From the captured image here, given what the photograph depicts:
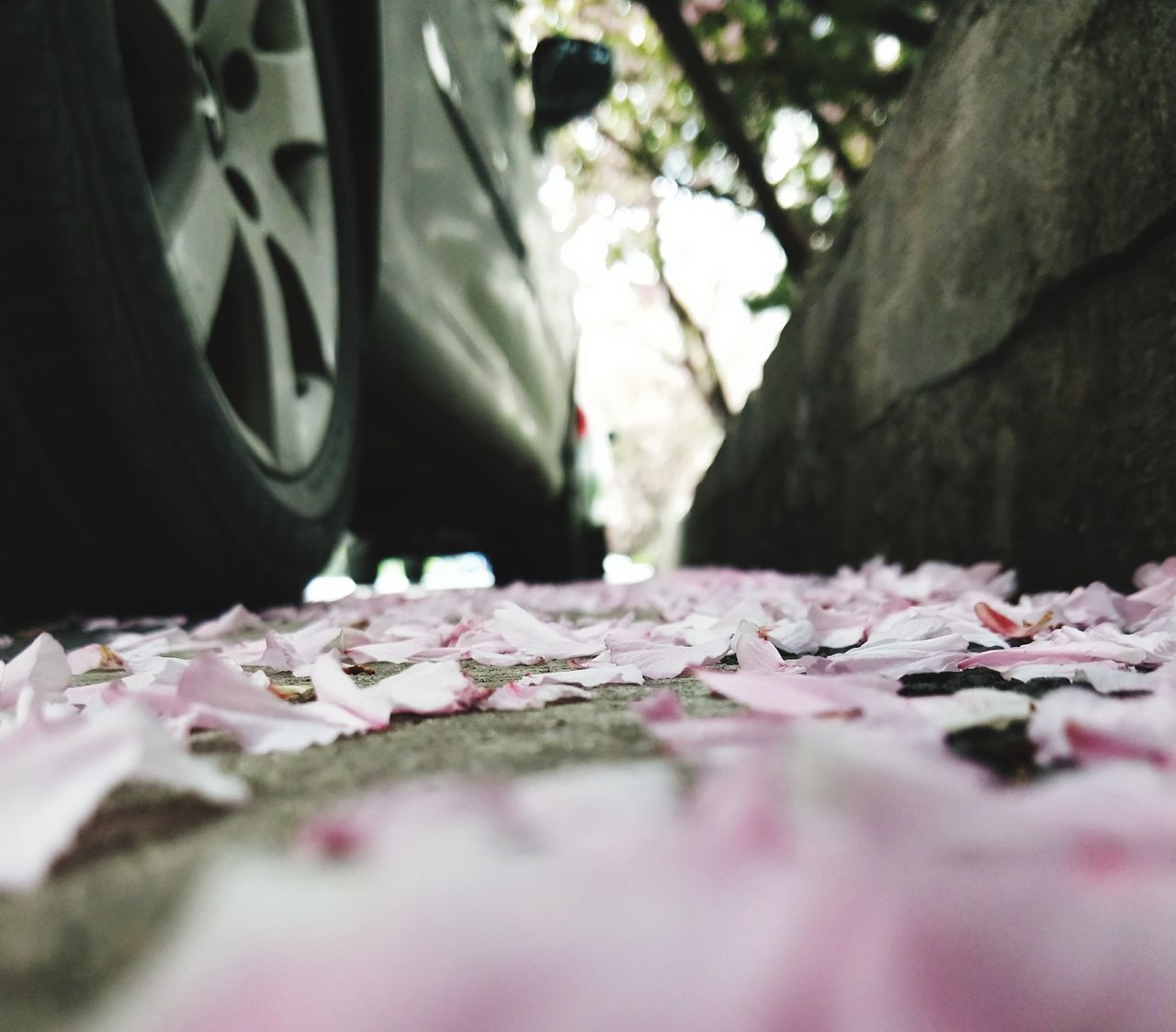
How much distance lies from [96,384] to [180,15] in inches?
26.0

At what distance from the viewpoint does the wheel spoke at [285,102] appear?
1.82 m

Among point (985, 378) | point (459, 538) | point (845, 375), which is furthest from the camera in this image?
point (459, 538)

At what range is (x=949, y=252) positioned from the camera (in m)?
1.83

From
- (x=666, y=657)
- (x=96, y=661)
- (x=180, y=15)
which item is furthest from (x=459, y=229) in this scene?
(x=666, y=657)

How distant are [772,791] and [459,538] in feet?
16.0

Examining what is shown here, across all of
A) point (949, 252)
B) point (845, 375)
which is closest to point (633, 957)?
point (949, 252)

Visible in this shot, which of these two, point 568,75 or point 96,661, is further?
point 568,75

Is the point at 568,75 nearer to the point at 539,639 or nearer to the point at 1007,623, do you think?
the point at 539,639

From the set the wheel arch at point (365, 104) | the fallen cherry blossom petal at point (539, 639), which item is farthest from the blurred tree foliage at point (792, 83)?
the fallen cherry blossom petal at point (539, 639)

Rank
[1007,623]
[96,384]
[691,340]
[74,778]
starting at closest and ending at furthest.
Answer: [74,778] → [1007,623] → [96,384] → [691,340]

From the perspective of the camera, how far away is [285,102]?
1865mm

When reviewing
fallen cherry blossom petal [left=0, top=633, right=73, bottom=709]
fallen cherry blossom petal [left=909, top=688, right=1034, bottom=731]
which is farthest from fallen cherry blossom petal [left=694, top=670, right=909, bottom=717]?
fallen cherry blossom petal [left=0, top=633, right=73, bottom=709]

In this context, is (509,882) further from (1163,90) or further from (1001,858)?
(1163,90)

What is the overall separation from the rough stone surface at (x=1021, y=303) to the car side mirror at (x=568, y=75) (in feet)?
3.39
